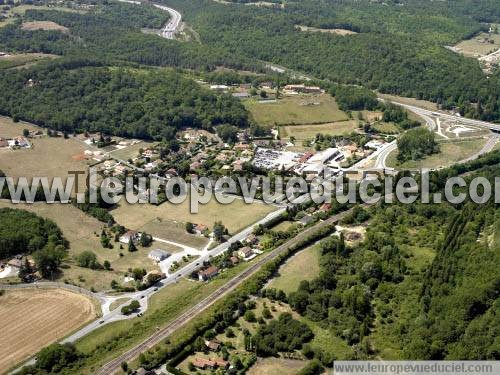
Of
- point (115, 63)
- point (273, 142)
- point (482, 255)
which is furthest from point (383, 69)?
point (482, 255)

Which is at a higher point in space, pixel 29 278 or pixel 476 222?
pixel 476 222

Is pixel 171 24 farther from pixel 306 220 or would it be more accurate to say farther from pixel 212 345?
pixel 212 345

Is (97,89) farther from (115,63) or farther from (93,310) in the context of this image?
(93,310)

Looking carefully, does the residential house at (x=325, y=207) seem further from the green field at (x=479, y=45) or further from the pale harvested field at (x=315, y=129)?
the green field at (x=479, y=45)

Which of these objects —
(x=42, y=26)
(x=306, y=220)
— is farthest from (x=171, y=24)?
(x=306, y=220)

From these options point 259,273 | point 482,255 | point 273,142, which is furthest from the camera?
point 273,142

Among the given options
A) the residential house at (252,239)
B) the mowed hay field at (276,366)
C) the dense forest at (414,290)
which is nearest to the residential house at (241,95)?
the residential house at (252,239)

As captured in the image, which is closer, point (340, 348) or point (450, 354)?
point (450, 354)
